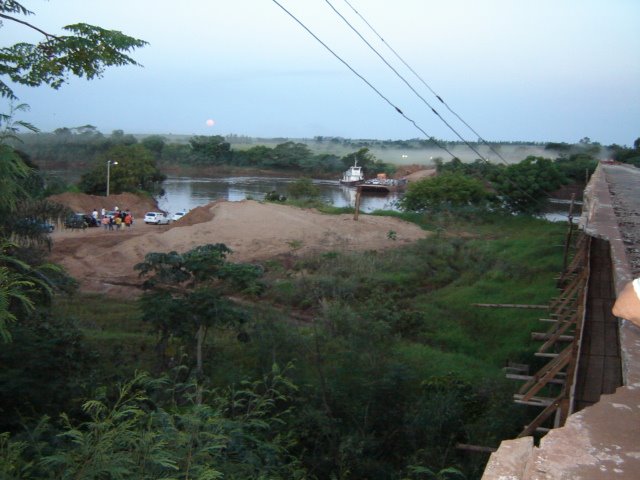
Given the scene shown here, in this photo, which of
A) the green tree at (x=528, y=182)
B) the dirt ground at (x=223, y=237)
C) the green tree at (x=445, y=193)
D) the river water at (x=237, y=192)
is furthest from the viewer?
the river water at (x=237, y=192)

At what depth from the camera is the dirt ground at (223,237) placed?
24078 millimetres

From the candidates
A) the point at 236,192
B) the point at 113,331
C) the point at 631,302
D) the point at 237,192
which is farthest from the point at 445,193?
the point at 631,302

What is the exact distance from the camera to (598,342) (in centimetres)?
611

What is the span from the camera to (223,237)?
97.8ft

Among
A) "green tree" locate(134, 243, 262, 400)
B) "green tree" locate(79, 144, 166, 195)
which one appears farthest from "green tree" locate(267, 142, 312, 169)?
"green tree" locate(134, 243, 262, 400)

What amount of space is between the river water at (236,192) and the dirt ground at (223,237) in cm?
1290

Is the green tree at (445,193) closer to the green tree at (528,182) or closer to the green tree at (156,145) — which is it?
the green tree at (528,182)

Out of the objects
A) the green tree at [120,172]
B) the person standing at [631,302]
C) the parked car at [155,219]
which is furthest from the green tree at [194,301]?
the green tree at [120,172]

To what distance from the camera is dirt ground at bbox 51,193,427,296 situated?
79.0 ft

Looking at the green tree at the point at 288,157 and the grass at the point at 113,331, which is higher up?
the green tree at the point at 288,157

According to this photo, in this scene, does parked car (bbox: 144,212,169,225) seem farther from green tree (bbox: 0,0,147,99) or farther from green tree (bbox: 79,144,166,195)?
green tree (bbox: 0,0,147,99)

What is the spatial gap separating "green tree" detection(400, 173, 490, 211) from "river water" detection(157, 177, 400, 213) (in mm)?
7985

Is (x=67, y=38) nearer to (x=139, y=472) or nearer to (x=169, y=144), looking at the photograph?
(x=139, y=472)

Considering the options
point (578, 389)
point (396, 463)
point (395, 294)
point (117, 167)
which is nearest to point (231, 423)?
point (578, 389)
